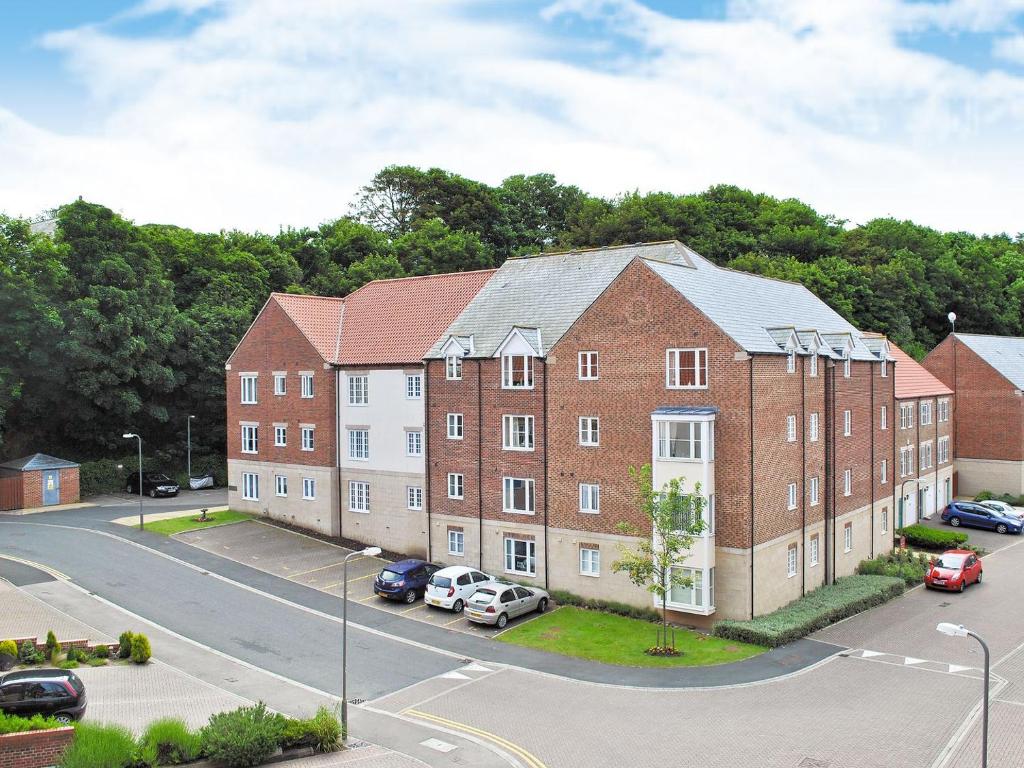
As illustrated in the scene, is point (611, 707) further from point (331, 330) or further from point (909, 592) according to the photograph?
point (331, 330)

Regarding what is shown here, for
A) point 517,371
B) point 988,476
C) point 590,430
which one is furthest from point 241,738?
point 988,476

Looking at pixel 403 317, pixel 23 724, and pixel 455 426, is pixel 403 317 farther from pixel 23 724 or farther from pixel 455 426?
pixel 23 724

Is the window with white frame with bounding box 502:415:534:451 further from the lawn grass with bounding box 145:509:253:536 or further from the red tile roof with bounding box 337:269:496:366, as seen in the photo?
the lawn grass with bounding box 145:509:253:536

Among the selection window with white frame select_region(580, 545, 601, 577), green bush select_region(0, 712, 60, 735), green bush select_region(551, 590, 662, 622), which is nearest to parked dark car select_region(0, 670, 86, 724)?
green bush select_region(0, 712, 60, 735)

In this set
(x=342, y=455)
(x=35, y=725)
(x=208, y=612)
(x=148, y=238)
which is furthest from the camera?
(x=148, y=238)

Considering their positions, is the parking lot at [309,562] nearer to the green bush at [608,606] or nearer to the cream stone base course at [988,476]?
the green bush at [608,606]

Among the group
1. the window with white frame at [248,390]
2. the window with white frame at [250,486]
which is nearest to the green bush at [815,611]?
the window with white frame at [250,486]

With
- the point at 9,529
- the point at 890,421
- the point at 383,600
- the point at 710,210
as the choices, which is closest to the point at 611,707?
the point at 383,600
